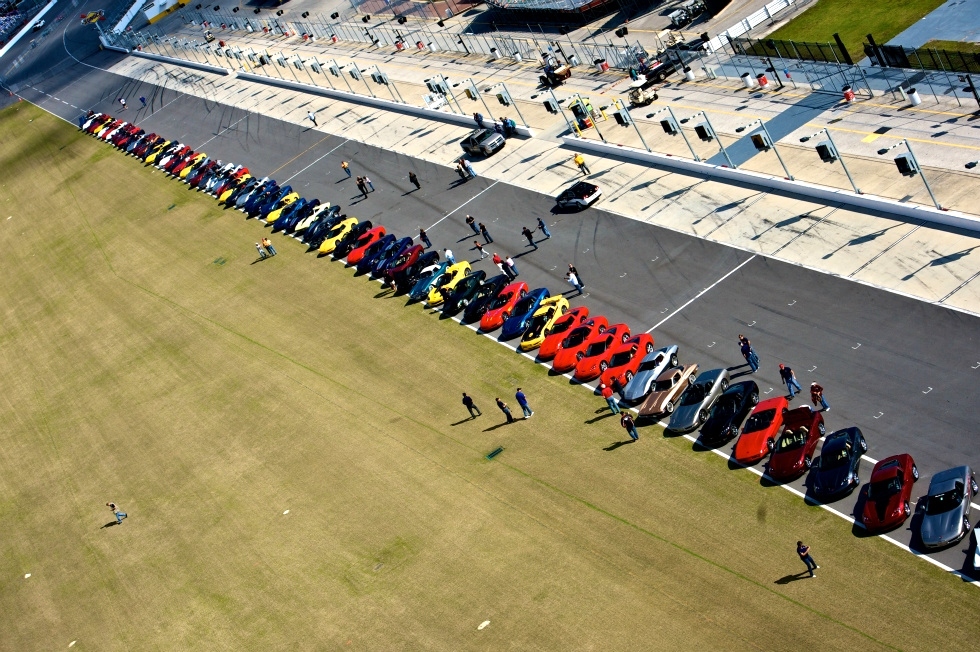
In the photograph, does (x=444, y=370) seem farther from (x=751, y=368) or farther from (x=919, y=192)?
(x=919, y=192)

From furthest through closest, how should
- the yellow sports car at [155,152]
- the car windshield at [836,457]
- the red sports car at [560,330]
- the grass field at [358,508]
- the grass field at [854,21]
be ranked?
1. the yellow sports car at [155,152]
2. the grass field at [854,21]
3. the red sports car at [560,330]
4. the car windshield at [836,457]
5. the grass field at [358,508]

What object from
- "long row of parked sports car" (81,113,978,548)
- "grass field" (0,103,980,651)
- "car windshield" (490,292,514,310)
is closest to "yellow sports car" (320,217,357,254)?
"long row of parked sports car" (81,113,978,548)

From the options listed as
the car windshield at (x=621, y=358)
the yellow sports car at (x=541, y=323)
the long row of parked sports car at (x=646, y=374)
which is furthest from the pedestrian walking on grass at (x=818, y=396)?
the yellow sports car at (x=541, y=323)

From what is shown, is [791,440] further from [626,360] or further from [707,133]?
[707,133]

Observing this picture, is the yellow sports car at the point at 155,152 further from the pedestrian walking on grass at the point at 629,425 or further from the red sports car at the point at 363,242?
the pedestrian walking on grass at the point at 629,425

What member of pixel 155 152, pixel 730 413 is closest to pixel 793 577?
pixel 730 413

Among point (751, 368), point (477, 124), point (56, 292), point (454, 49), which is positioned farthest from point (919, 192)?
point (56, 292)

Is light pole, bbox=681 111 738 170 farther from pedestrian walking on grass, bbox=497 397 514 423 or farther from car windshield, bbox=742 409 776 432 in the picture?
car windshield, bbox=742 409 776 432
